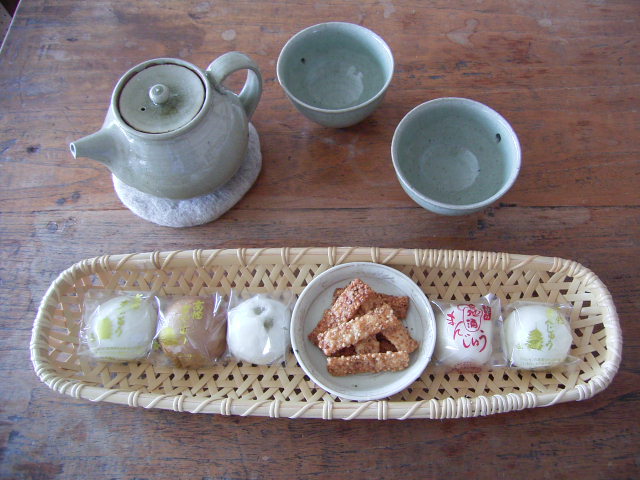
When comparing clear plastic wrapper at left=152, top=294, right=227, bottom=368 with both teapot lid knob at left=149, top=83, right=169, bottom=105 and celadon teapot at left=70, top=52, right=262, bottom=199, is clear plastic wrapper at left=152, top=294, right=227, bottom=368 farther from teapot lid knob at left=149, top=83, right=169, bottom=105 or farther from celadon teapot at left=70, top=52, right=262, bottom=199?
teapot lid knob at left=149, top=83, right=169, bottom=105

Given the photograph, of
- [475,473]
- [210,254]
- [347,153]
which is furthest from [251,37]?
[475,473]

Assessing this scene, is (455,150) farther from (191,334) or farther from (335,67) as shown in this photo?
(191,334)

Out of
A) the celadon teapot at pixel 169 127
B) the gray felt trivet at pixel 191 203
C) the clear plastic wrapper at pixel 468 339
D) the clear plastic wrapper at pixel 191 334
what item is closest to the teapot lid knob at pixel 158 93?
the celadon teapot at pixel 169 127

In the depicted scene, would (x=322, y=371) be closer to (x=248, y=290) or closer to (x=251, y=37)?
(x=248, y=290)

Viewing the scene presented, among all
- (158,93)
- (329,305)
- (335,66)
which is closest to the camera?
(158,93)

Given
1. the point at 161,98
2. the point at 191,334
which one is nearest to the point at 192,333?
the point at 191,334

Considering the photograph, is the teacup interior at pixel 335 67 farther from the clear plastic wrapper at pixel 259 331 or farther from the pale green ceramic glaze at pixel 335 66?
the clear plastic wrapper at pixel 259 331
